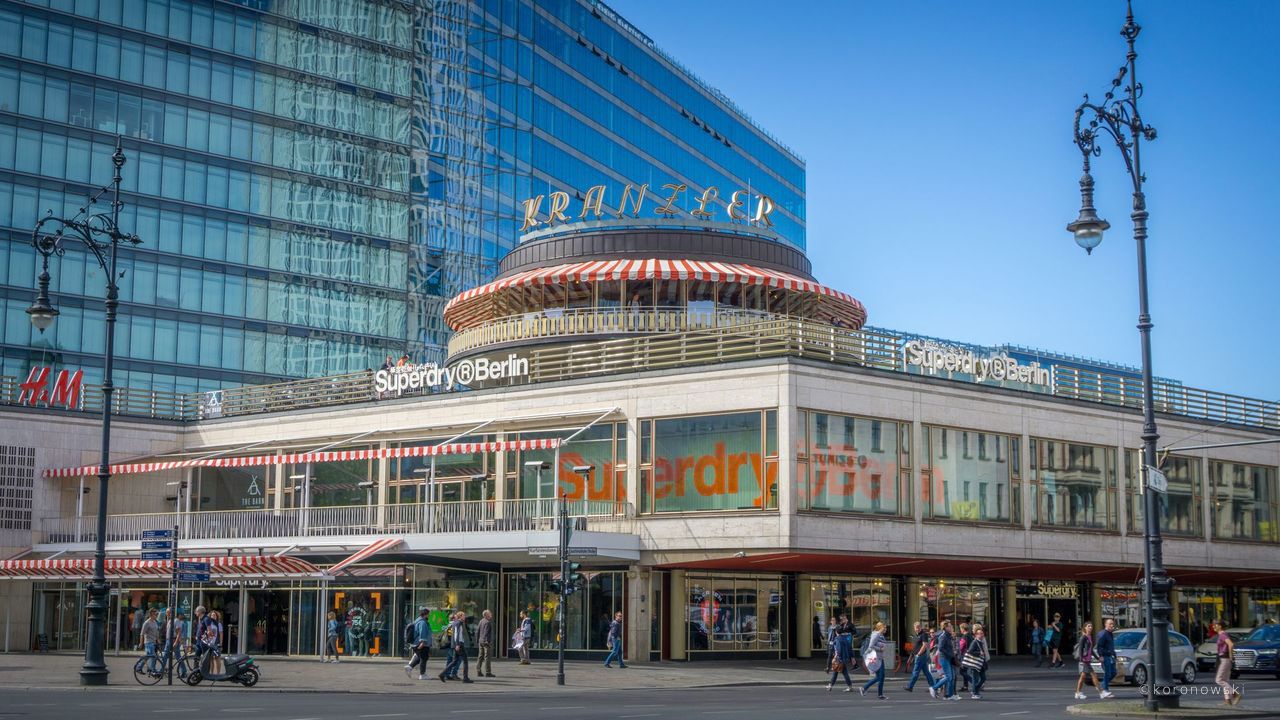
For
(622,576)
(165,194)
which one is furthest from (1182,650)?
(165,194)

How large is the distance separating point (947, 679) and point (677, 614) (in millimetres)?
13745

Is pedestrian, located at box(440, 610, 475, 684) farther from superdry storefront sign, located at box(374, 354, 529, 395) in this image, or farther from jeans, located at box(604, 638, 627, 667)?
superdry storefront sign, located at box(374, 354, 529, 395)

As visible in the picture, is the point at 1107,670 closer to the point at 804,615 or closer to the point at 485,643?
the point at 485,643

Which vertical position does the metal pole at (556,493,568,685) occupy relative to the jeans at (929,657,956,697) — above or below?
above

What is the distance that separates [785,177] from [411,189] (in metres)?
50.9

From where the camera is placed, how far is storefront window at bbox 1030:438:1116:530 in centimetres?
4884

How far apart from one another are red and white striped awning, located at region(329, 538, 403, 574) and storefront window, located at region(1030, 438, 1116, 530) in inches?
823

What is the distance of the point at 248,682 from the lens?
3291cm

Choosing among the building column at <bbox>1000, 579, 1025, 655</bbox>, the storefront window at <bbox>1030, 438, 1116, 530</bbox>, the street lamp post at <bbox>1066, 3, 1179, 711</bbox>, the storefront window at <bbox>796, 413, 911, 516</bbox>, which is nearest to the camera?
the street lamp post at <bbox>1066, 3, 1179, 711</bbox>

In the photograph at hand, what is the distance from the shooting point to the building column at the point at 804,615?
Answer: 47.0 m

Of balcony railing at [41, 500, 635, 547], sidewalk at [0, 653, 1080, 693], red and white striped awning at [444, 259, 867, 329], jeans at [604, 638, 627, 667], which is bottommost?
sidewalk at [0, 653, 1080, 693]

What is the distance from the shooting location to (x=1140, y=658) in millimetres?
36500

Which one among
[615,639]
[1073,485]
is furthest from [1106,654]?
[1073,485]

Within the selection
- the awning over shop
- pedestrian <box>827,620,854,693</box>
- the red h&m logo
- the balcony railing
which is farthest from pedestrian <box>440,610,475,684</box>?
the red h&m logo
